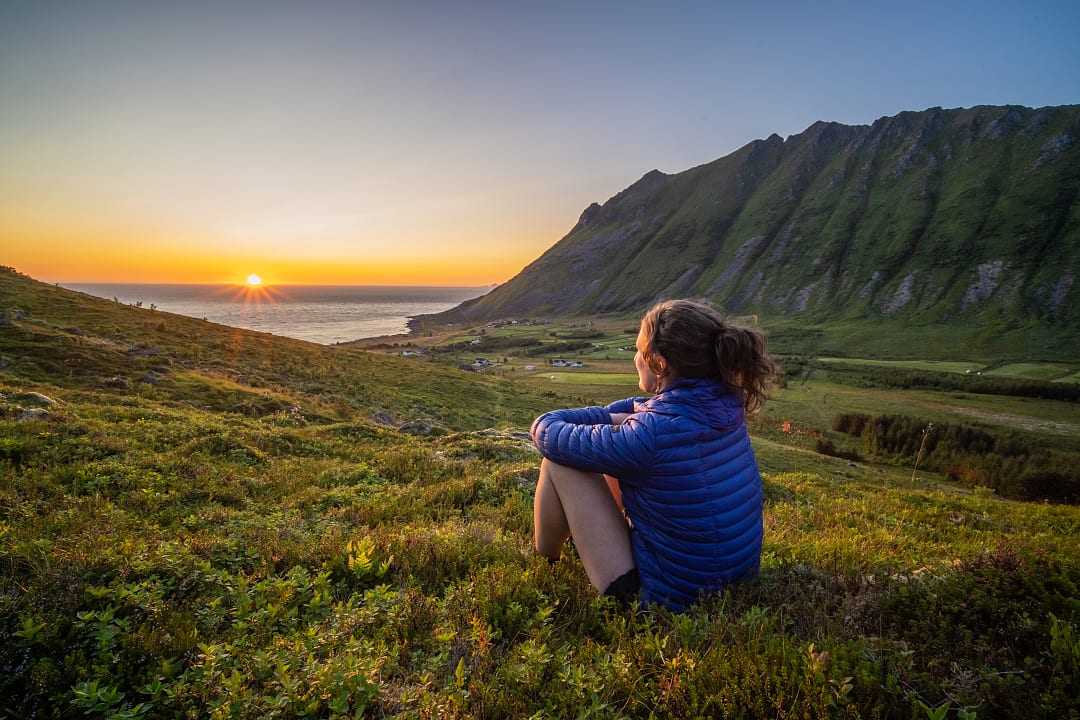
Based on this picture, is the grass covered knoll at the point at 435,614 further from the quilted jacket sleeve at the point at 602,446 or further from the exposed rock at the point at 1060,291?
the exposed rock at the point at 1060,291

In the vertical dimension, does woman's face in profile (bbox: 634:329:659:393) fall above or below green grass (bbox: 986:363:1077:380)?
above

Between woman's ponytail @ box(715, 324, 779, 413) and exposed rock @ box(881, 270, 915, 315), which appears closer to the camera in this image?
woman's ponytail @ box(715, 324, 779, 413)

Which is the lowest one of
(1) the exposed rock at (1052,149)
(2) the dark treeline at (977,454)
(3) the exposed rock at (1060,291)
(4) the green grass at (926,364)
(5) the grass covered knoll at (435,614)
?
(2) the dark treeline at (977,454)

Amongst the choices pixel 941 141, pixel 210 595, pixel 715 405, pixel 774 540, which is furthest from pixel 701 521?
pixel 941 141

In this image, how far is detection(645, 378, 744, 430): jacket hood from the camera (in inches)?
131

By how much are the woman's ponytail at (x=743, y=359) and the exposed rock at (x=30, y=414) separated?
1212 cm

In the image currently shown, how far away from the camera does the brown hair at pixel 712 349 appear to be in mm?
3439

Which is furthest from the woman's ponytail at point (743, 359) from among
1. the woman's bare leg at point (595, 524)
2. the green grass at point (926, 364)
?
the green grass at point (926, 364)

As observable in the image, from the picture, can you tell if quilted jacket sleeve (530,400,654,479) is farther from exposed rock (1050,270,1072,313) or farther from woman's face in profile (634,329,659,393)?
exposed rock (1050,270,1072,313)

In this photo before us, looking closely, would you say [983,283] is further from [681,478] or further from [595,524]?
[595,524]

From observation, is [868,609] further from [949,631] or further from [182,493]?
[182,493]

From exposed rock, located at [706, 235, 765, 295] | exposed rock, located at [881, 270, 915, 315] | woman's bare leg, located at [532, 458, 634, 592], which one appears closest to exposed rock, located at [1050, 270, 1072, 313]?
exposed rock, located at [881, 270, 915, 315]

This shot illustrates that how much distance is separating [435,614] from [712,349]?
9.87 feet

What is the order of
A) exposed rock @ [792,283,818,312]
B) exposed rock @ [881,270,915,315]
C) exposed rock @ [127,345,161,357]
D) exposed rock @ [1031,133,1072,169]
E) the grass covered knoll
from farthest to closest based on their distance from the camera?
exposed rock @ [792,283,818,312] < exposed rock @ [1031,133,1072,169] < exposed rock @ [881,270,915,315] < exposed rock @ [127,345,161,357] < the grass covered knoll
